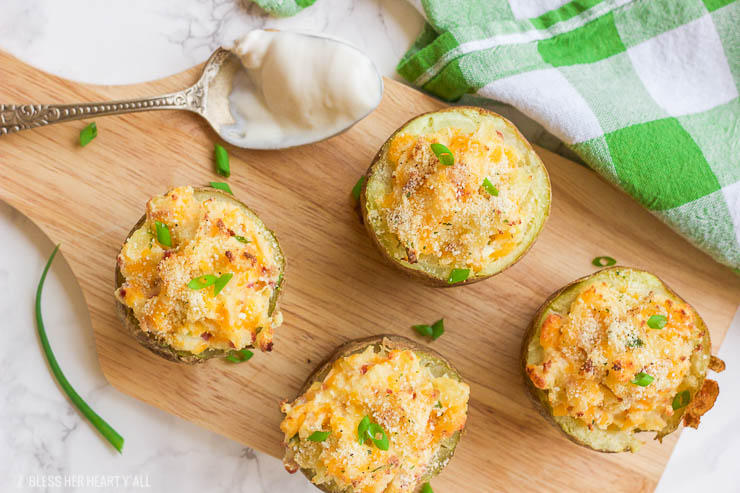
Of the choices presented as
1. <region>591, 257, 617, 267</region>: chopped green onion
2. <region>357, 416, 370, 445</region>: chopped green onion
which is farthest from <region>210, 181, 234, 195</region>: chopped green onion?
<region>591, 257, 617, 267</region>: chopped green onion

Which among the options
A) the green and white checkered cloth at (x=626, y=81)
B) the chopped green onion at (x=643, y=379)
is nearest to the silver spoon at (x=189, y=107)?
the green and white checkered cloth at (x=626, y=81)

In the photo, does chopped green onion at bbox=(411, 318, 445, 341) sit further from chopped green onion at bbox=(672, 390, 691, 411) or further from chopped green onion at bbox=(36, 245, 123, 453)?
chopped green onion at bbox=(36, 245, 123, 453)

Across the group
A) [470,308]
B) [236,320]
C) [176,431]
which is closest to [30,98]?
[236,320]

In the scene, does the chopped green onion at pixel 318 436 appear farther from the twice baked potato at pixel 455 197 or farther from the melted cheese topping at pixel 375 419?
the twice baked potato at pixel 455 197

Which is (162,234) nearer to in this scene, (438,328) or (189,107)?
(189,107)

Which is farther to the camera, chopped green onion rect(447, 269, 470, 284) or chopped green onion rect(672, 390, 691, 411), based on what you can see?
chopped green onion rect(672, 390, 691, 411)

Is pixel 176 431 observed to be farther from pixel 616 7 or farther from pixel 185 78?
pixel 616 7
